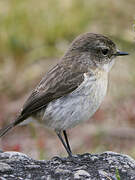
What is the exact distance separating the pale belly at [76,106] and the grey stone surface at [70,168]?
18.1 inches

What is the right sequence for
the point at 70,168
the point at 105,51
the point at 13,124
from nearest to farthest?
the point at 70,168 → the point at 13,124 → the point at 105,51

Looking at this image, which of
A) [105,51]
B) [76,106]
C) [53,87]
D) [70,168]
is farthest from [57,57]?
[70,168]

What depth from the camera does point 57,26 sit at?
1220 centimetres

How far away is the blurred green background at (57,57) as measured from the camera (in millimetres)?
9898

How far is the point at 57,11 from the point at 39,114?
18.2 feet

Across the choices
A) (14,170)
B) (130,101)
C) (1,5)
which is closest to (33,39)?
(1,5)

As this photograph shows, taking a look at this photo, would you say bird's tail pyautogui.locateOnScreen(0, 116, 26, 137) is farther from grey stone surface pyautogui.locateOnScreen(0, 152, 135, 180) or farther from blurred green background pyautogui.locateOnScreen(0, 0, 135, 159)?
blurred green background pyautogui.locateOnScreen(0, 0, 135, 159)

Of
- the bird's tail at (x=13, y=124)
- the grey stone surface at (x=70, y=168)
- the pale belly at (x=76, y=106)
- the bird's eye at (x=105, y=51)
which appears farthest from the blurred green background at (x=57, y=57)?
the grey stone surface at (x=70, y=168)

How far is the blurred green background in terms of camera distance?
9898 mm

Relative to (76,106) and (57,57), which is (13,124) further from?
(57,57)

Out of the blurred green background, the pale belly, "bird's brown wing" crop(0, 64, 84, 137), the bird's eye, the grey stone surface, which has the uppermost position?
the blurred green background

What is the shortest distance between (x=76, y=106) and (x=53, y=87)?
1.63 feet

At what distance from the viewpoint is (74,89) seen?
23.1 feet

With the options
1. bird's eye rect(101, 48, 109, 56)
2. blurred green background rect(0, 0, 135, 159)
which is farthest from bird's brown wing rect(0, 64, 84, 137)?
blurred green background rect(0, 0, 135, 159)
